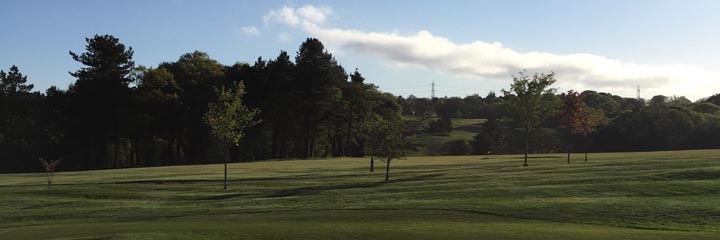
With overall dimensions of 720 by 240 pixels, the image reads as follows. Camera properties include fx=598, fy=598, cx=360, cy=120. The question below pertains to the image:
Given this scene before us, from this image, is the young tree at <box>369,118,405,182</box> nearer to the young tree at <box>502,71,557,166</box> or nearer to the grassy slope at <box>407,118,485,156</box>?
the young tree at <box>502,71,557,166</box>

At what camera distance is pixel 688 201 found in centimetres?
2836

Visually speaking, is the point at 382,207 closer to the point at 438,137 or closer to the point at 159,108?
the point at 159,108

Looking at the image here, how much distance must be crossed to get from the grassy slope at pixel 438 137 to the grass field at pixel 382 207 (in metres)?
97.5

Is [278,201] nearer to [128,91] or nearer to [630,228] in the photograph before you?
[630,228]

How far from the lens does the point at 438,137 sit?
566ft

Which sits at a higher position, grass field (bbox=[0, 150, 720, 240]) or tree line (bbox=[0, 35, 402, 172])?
tree line (bbox=[0, 35, 402, 172])

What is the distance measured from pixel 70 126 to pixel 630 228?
295 ft

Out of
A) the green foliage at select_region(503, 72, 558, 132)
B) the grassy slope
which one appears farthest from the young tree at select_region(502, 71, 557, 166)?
the grassy slope

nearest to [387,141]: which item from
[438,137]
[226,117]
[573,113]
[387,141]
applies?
[387,141]

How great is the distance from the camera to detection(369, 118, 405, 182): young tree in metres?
48.3

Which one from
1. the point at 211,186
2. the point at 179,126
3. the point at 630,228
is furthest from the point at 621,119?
the point at 630,228

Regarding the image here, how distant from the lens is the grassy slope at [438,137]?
151 meters

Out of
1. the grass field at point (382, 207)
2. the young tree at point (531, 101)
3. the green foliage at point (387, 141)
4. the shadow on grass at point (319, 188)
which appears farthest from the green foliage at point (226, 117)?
the young tree at point (531, 101)

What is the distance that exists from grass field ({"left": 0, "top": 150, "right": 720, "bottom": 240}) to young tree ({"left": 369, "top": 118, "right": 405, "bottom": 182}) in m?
2.01
